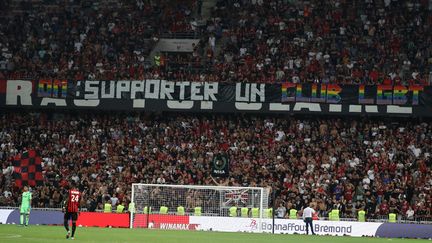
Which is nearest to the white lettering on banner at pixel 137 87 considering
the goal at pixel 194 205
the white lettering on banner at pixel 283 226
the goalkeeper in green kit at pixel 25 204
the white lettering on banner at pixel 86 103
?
the white lettering on banner at pixel 86 103

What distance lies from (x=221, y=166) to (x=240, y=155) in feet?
5.10

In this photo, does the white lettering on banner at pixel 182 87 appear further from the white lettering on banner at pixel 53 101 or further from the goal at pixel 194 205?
the goal at pixel 194 205

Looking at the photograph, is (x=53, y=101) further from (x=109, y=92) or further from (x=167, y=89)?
(x=167, y=89)

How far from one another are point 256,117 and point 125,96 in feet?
24.8

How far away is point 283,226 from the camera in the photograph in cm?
4553

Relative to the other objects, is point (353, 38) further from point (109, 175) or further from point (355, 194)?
point (109, 175)

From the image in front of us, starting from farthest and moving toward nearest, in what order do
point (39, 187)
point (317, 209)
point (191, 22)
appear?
1. point (191, 22)
2. point (39, 187)
3. point (317, 209)

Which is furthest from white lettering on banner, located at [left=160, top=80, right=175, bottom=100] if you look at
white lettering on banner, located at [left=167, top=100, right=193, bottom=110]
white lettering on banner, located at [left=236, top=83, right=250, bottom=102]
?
white lettering on banner, located at [left=236, top=83, right=250, bottom=102]

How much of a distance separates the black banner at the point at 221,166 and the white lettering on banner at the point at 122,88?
7.48 meters

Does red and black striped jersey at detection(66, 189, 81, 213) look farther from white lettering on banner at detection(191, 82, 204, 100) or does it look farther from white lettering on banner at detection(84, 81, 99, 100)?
→ white lettering on banner at detection(84, 81, 99, 100)

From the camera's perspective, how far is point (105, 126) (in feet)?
185

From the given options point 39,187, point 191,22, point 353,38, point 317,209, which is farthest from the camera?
A: point 191,22

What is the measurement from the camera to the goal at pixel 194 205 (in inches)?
1809

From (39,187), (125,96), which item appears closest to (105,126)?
(125,96)
